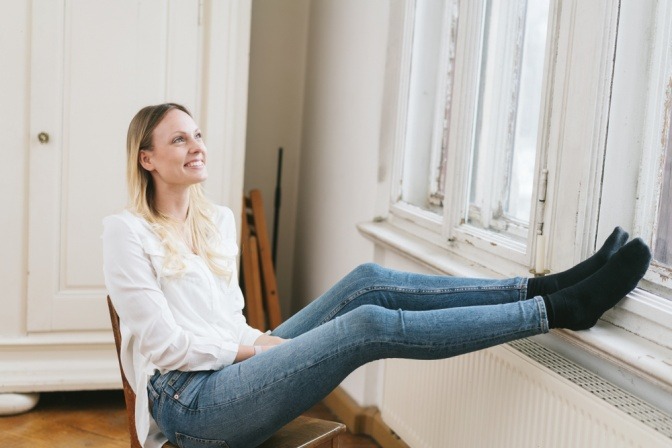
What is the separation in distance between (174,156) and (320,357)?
63 centimetres

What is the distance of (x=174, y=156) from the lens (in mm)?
1952

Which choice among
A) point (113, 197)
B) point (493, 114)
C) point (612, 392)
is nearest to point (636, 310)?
point (612, 392)

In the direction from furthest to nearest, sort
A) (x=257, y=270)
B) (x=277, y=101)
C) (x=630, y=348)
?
1. (x=277, y=101)
2. (x=257, y=270)
3. (x=630, y=348)

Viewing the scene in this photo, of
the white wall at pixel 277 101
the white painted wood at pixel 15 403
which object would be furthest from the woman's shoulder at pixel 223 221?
the white wall at pixel 277 101

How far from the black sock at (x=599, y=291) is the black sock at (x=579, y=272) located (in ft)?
0.16

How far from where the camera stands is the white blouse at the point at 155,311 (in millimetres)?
1752

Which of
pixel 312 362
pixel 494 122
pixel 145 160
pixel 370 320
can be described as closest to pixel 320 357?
pixel 312 362

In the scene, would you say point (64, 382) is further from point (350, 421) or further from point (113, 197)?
point (350, 421)

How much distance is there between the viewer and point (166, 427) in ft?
5.83

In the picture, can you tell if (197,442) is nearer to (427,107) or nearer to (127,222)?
(127,222)

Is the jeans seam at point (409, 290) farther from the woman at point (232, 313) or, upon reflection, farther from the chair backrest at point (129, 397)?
the chair backrest at point (129, 397)

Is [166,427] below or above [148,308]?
below

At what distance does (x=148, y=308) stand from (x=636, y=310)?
1.02 meters

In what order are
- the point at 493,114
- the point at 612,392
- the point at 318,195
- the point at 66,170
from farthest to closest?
the point at 318,195 → the point at 66,170 → the point at 493,114 → the point at 612,392
